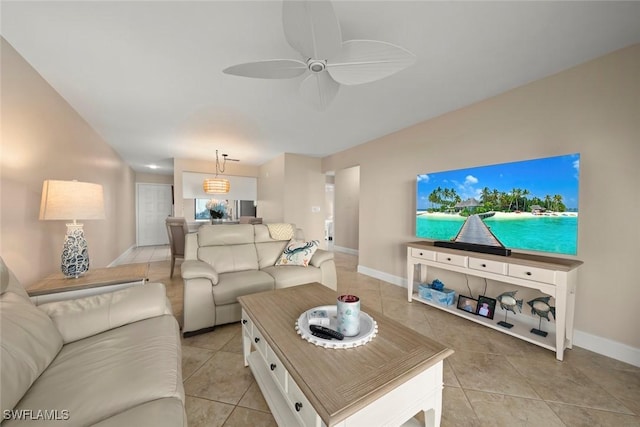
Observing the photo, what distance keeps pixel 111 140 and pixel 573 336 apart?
21.6ft

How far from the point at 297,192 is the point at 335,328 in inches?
159

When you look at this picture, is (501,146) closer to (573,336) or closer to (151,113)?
(573,336)

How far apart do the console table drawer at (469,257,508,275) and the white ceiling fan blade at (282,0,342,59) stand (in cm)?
220

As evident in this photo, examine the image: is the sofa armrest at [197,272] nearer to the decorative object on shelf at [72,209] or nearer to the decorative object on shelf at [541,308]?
the decorative object on shelf at [72,209]

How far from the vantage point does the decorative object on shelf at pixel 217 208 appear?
6.11 metres

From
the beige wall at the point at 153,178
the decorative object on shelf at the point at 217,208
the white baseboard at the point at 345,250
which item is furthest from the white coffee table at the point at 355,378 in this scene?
the beige wall at the point at 153,178

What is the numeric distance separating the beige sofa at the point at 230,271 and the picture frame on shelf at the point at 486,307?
155cm

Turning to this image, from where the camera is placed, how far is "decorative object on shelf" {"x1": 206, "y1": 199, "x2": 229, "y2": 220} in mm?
6109

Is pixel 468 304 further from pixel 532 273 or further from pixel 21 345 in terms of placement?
pixel 21 345

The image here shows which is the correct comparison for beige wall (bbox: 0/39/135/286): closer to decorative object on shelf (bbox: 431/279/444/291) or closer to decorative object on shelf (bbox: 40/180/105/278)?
decorative object on shelf (bbox: 40/180/105/278)

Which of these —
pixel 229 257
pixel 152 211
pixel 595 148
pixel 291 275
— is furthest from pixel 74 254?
pixel 152 211

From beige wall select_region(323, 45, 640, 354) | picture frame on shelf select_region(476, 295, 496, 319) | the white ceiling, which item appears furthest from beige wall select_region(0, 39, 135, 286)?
beige wall select_region(323, 45, 640, 354)

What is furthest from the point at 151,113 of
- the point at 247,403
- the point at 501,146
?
the point at 501,146

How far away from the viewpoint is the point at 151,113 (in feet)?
9.34
